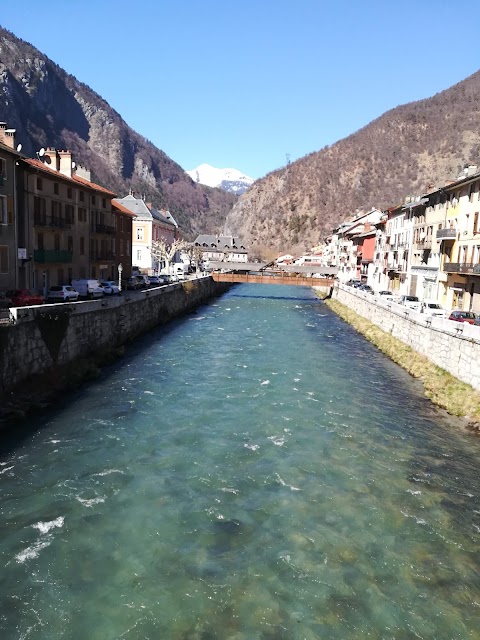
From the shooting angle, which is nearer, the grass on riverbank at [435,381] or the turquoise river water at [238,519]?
the turquoise river water at [238,519]

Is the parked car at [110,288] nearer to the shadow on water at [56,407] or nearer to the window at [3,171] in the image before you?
the shadow on water at [56,407]

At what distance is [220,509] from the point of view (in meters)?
14.0

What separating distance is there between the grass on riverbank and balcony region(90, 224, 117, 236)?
1157 inches

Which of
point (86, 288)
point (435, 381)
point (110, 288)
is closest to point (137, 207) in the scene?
point (110, 288)

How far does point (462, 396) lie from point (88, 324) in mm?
21638

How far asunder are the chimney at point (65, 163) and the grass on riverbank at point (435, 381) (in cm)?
3246

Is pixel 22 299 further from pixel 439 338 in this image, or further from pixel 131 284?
pixel 439 338

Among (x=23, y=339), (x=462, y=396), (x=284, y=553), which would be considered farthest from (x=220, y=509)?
(x=462, y=396)

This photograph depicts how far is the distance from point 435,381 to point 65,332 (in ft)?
68.5

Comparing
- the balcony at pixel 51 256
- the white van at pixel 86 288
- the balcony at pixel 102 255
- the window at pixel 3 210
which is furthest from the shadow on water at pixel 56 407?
the balcony at pixel 102 255

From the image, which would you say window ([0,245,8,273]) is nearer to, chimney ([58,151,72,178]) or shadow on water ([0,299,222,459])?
shadow on water ([0,299,222,459])

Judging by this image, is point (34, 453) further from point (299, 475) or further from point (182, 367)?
point (182, 367)

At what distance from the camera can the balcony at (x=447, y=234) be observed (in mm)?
48656

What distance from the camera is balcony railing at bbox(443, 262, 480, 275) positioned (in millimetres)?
43188
